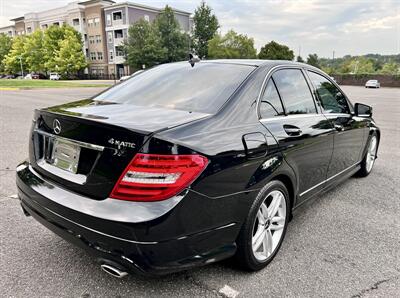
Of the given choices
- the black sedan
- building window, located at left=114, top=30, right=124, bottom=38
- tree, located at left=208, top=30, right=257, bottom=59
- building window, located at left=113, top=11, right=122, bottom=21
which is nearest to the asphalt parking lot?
the black sedan

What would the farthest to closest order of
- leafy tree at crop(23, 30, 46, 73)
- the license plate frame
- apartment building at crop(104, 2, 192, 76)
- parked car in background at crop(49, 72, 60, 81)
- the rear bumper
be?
leafy tree at crop(23, 30, 46, 73) → parked car in background at crop(49, 72, 60, 81) → apartment building at crop(104, 2, 192, 76) → the license plate frame → the rear bumper

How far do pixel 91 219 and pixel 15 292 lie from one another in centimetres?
93

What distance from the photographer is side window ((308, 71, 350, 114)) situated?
11.7 ft

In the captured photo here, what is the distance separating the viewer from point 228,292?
92.0 inches

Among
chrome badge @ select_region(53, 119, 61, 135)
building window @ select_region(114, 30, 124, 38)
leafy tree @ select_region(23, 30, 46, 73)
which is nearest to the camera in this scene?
chrome badge @ select_region(53, 119, 61, 135)

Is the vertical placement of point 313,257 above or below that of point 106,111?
below

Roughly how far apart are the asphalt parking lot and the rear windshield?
1291mm

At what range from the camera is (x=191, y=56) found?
3.48 meters

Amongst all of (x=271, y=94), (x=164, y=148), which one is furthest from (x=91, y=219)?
(x=271, y=94)

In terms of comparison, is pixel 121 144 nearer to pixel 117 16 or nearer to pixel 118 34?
pixel 117 16

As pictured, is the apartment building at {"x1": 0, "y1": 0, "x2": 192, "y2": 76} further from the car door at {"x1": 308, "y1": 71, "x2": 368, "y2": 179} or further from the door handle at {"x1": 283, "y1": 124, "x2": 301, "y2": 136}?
the door handle at {"x1": 283, "y1": 124, "x2": 301, "y2": 136}

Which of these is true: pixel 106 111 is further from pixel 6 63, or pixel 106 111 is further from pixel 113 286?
pixel 6 63

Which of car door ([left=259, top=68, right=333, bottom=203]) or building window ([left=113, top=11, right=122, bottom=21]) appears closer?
car door ([left=259, top=68, right=333, bottom=203])

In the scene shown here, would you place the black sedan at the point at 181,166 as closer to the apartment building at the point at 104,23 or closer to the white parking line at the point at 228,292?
the white parking line at the point at 228,292
